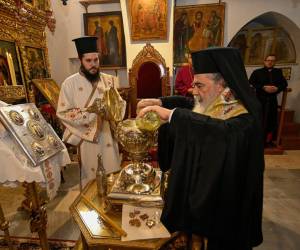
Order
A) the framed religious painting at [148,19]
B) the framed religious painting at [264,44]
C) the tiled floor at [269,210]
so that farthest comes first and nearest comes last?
1. the framed religious painting at [264,44]
2. the framed religious painting at [148,19]
3. the tiled floor at [269,210]

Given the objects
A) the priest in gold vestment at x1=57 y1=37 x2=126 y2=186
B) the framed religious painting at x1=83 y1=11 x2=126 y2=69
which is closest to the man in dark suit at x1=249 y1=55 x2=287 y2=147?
the framed religious painting at x1=83 y1=11 x2=126 y2=69

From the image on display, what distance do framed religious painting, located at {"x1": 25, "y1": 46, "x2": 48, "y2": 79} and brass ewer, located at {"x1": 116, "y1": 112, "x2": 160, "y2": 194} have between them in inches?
146

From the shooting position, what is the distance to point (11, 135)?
1339mm

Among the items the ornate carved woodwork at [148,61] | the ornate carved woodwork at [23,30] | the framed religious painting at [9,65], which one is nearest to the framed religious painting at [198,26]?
the ornate carved woodwork at [148,61]

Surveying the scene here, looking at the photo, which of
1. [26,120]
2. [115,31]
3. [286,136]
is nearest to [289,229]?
[26,120]

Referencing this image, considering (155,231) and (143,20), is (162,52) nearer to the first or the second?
(143,20)

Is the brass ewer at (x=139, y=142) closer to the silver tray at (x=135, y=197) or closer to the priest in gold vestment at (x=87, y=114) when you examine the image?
the silver tray at (x=135, y=197)

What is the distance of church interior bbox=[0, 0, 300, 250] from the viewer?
4.35ft

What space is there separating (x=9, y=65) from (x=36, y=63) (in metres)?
0.86

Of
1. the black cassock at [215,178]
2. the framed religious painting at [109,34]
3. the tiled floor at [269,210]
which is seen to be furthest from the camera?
the framed religious painting at [109,34]

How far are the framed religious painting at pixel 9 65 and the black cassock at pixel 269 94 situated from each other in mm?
4799

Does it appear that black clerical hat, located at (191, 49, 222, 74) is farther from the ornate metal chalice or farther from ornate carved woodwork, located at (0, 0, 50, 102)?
ornate carved woodwork, located at (0, 0, 50, 102)

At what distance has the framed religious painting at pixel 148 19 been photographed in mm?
5086

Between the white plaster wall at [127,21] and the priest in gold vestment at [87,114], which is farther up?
the white plaster wall at [127,21]
